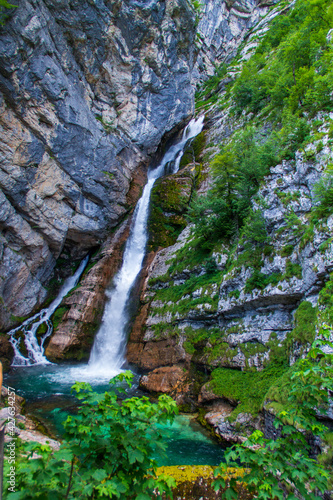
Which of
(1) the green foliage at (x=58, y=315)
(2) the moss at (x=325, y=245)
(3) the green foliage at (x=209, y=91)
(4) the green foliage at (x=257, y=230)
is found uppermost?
(3) the green foliage at (x=209, y=91)

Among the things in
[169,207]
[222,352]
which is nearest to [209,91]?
[169,207]

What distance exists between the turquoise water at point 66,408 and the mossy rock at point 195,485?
27.1 inches

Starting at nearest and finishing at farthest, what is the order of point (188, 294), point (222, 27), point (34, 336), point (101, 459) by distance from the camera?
point (101, 459) < point (188, 294) < point (34, 336) < point (222, 27)

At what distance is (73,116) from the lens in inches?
738

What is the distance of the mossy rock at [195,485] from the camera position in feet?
16.3

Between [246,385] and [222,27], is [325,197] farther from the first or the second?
[222,27]

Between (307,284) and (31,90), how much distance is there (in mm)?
17904

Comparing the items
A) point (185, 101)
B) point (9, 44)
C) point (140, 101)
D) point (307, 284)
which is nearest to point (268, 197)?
point (307, 284)

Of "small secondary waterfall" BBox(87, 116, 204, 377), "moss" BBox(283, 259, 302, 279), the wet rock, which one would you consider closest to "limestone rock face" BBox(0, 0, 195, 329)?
the wet rock

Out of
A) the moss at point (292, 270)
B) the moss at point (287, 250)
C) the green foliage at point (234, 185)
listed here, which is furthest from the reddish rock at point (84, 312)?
the moss at point (292, 270)

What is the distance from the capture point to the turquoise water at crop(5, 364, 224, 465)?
7629 millimetres

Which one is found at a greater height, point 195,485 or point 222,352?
point 222,352

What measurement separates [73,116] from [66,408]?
17496 millimetres

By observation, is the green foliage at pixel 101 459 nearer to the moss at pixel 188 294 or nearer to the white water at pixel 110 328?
the moss at pixel 188 294
